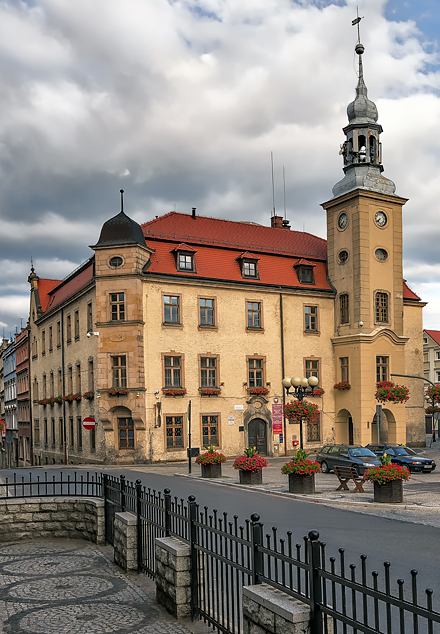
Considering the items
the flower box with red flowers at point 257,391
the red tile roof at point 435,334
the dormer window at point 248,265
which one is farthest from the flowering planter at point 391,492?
the red tile roof at point 435,334

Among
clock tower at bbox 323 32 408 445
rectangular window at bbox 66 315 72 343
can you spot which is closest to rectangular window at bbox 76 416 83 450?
rectangular window at bbox 66 315 72 343

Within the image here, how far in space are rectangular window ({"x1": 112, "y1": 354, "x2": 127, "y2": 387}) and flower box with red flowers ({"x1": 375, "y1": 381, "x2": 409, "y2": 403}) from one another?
49.6ft

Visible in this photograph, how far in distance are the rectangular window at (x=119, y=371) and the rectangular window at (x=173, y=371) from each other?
2282mm

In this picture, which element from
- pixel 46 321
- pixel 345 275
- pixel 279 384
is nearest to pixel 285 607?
pixel 279 384

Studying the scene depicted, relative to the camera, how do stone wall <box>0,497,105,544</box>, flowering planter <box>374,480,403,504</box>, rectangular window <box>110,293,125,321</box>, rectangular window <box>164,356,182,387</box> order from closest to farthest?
stone wall <box>0,497,105,544</box>
flowering planter <box>374,480,403,504</box>
rectangular window <box>110,293,125,321</box>
rectangular window <box>164,356,182,387</box>

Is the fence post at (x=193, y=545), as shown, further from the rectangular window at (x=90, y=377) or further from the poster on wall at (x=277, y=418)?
the poster on wall at (x=277, y=418)

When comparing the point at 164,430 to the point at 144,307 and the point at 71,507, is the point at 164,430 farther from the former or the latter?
the point at 71,507

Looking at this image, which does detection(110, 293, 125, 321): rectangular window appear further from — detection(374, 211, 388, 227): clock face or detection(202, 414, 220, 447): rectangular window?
detection(374, 211, 388, 227): clock face

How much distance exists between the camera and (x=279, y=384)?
37.8 m

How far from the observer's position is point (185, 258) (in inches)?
1399

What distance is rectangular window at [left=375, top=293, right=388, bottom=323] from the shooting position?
128 feet

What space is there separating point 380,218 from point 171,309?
596 inches

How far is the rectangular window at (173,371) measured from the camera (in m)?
34.1

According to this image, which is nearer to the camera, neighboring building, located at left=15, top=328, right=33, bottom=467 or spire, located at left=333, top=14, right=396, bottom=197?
spire, located at left=333, top=14, right=396, bottom=197
